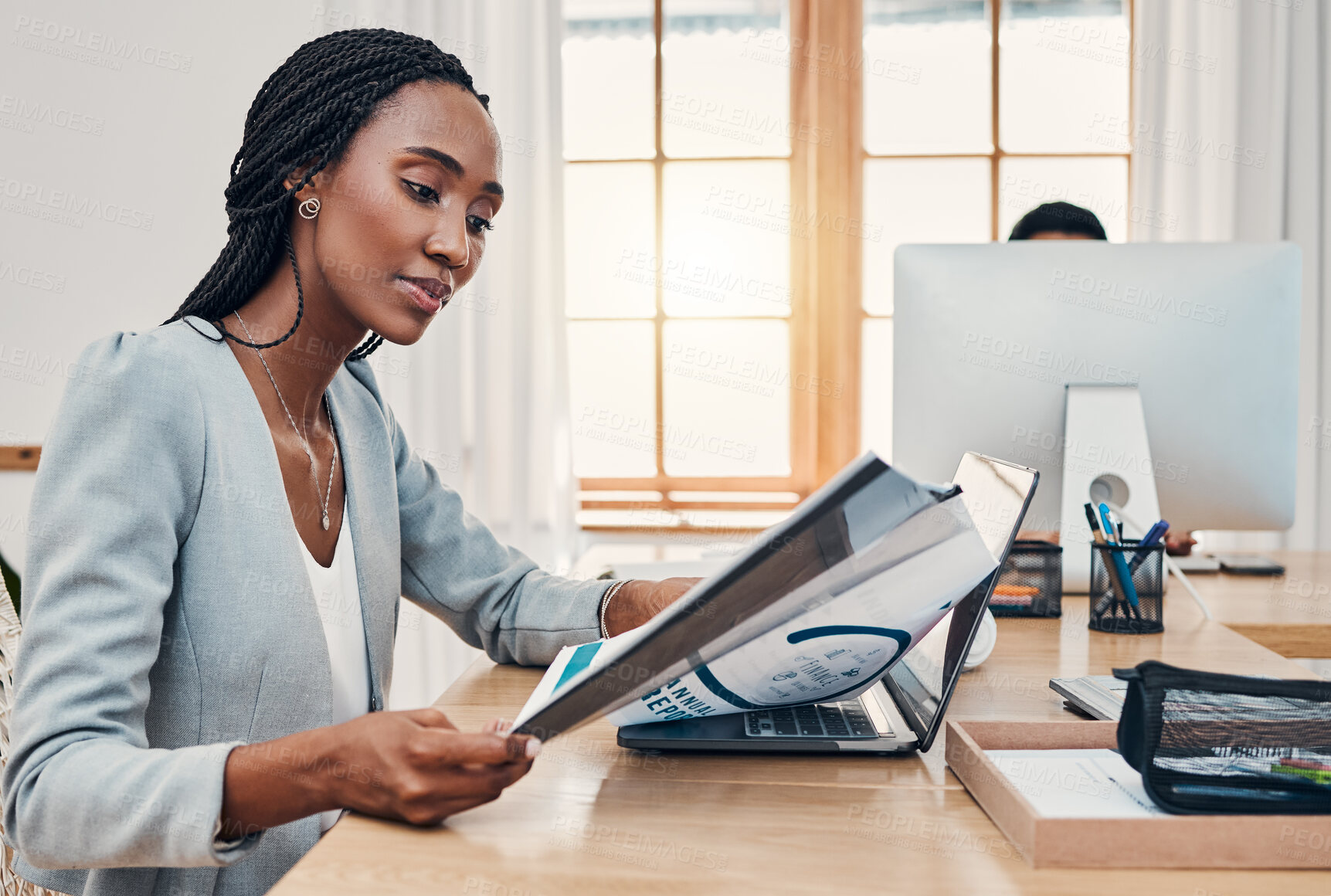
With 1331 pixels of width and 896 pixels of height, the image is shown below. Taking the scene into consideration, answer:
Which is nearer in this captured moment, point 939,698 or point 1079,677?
point 939,698

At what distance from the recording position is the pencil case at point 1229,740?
520mm

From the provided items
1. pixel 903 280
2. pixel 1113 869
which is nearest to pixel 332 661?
pixel 1113 869

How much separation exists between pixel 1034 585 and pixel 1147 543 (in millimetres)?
137

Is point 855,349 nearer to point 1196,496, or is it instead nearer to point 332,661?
point 1196,496

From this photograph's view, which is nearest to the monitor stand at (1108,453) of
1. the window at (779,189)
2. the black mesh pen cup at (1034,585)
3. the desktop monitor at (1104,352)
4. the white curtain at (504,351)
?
the desktop monitor at (1104,352)

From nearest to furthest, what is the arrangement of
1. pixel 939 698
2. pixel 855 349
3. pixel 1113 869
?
pixel 1113 869 → pixel 939 698 → pixel 855 349

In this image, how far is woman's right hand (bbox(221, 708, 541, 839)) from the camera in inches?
21.7

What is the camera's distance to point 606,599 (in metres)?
0.95

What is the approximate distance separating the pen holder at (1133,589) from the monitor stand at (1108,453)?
0.14 m

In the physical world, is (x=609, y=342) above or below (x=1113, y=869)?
above

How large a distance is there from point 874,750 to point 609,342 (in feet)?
6.88

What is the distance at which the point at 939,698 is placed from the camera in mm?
683

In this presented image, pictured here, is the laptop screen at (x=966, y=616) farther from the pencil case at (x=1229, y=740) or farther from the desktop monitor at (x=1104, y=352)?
the desktop monitor at (x=1104, y=352)

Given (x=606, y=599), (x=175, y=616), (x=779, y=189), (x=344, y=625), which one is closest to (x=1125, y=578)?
(x=606, y=599)
